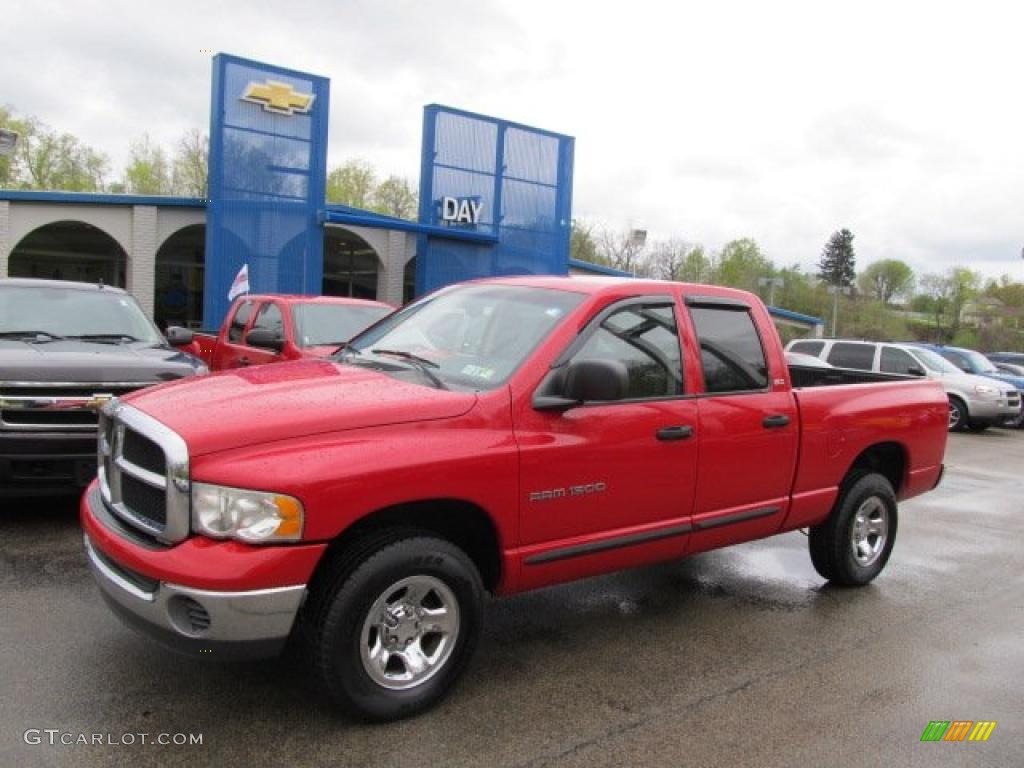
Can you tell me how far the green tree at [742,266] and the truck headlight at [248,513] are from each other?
62.8 m

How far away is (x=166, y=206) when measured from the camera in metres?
20.4

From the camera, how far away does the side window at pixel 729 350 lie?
452 centimetres

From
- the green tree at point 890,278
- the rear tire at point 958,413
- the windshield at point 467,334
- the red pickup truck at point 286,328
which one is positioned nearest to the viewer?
the windshield at point 467,334

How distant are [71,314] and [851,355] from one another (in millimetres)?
14845

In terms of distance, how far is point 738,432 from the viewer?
4473 mm

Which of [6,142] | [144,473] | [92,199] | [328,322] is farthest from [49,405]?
[92,199]

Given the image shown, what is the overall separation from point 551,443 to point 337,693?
1.33 metres

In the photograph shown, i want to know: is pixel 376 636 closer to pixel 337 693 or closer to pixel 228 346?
pixel 337 693

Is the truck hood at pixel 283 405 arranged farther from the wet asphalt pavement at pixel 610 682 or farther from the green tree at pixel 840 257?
the green tree at pixel 840 257

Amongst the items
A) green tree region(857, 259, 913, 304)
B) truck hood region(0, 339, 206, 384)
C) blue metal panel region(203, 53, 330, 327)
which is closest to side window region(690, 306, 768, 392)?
truck hood region(0, 339, 206, 384)

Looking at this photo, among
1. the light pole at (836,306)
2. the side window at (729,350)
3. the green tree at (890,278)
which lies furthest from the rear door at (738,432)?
the green tree at (890,278)

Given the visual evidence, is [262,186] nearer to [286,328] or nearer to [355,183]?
[286,328]

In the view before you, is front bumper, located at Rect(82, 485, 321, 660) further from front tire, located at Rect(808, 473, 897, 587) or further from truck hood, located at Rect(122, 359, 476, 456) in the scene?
front tire, located at Rect(808, 473, 897, 587)

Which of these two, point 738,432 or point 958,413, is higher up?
point 738,432
